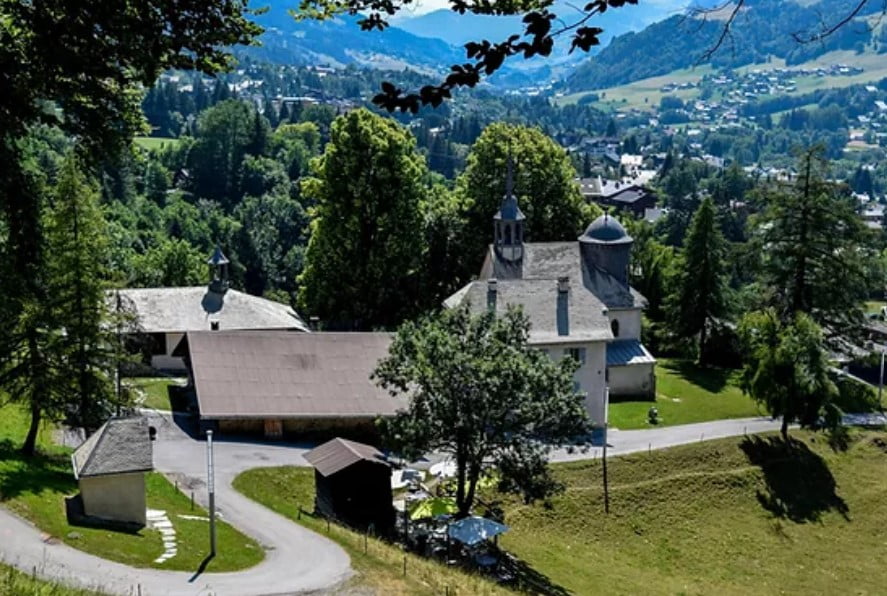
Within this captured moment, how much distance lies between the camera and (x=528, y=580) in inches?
1177

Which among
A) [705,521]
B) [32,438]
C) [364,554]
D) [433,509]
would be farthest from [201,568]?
[705,521]

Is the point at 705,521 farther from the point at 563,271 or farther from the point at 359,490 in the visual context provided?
the point at 563,271

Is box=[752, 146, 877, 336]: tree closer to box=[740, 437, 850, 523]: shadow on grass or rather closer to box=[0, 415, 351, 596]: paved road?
box=[740, 437, 850, 523]: shadow on grass

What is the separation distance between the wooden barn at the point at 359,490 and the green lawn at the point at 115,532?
13.7ft

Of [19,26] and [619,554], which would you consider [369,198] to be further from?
[19,26]

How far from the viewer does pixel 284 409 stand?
40062 millimetres

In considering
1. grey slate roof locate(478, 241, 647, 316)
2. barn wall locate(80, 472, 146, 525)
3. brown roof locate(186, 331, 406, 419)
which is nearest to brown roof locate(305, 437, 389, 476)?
brown roof locate(186, 331, 406, 419)

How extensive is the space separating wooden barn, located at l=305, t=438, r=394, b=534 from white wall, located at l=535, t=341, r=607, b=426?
13206mm

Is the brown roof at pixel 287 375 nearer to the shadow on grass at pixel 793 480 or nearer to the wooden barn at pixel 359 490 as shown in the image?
the wooden barn at pixel 359 490

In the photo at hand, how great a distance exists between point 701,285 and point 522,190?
466 inches

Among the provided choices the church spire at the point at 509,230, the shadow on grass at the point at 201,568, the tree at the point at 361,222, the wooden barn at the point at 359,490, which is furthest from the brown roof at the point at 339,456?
the tree at the point at 361,222

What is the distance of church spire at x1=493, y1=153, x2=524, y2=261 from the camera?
164 ft

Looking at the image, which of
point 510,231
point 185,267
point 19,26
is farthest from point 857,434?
point 185,267

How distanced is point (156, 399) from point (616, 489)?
20004 millimetres
